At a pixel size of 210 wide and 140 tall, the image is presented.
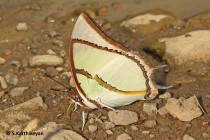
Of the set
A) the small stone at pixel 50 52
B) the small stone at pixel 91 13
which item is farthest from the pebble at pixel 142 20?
the small stone at pixel 50 52

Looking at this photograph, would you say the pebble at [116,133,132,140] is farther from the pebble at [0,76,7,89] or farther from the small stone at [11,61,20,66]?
the small stone at [11,61,20,66]

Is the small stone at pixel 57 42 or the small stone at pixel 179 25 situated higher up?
the small stone at pixel 179 25

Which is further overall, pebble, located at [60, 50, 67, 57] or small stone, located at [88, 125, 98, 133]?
pebble, located at [60, 50, 67, 57]

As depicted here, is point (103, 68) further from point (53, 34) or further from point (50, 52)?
point (53, 34)

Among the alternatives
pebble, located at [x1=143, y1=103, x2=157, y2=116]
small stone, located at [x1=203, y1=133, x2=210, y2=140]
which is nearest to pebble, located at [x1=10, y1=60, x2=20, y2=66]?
pebble, located at [x1=143, y1=103, x2=157, y2=116]

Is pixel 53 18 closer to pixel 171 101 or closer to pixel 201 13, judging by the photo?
pixel 201 13

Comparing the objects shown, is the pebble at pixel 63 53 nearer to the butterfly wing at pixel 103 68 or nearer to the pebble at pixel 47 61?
the pebble at pixel 47 61
